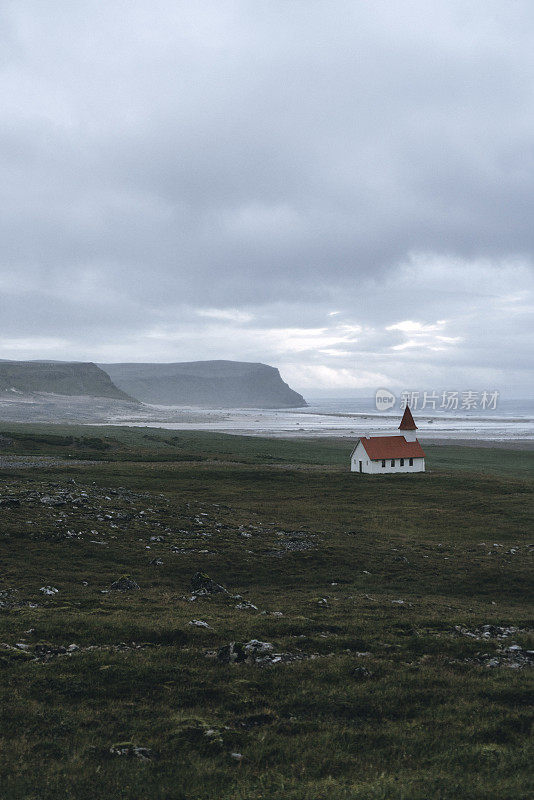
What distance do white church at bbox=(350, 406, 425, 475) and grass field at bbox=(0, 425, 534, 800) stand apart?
28.6m

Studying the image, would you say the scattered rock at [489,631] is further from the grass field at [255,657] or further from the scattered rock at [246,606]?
the scattered rock at [246,606]

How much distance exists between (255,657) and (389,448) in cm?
5847

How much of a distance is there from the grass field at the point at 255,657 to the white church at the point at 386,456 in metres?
28.6

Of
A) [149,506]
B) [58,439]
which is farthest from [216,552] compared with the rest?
[58,439]

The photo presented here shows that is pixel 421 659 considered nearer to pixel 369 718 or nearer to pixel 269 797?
pixel 369 718

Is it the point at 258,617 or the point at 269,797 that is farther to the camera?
the point at 258,617

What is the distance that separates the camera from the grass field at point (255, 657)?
9.91 m

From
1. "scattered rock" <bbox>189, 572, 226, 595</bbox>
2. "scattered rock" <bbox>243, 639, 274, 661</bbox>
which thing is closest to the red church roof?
"scattered rock" <bbox>189, 572, 226, 595</bbox>

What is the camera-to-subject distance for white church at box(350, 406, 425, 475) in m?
69.6

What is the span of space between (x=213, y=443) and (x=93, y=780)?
102066 millimetres

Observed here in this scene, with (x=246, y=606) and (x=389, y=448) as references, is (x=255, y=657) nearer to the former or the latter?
(x=246, y=606)

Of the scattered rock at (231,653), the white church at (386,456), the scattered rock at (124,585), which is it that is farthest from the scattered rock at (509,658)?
the white church at (386,456)

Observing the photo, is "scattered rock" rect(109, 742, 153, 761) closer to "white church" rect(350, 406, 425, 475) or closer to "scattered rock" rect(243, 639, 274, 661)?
"scattered rock" rect(243, 639, 274, 661)

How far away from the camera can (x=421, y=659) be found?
15953mm
